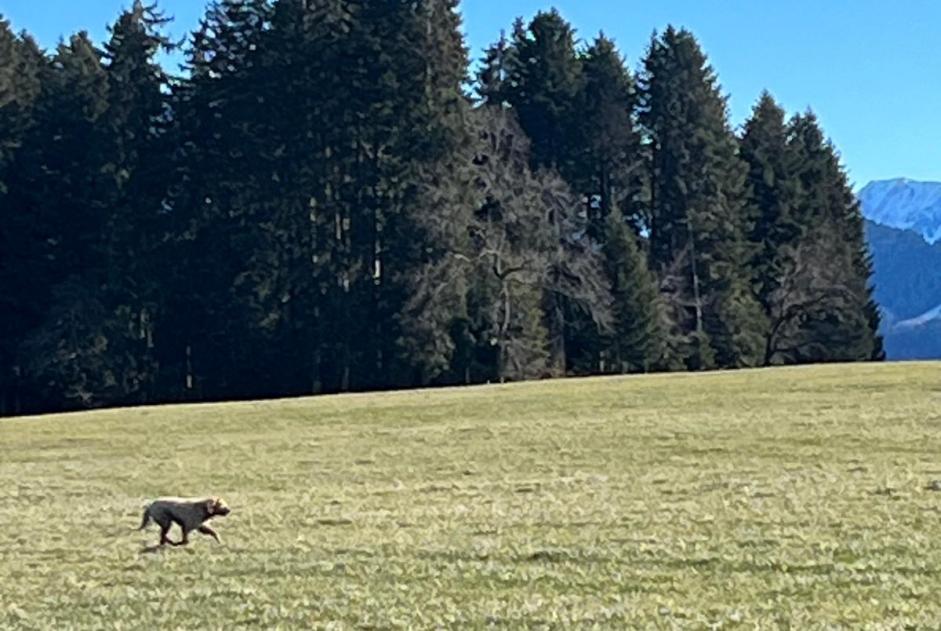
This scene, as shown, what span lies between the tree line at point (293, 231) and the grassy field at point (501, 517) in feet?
61.6

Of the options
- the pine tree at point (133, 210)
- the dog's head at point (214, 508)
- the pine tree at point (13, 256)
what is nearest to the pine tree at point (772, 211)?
the pine tree at point (133, 210)

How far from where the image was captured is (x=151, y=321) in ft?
193

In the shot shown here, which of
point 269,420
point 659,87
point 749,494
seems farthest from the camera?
point 659,87

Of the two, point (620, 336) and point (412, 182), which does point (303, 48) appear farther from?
point (620, 336)

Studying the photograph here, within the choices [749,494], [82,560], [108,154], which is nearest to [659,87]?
[108,154]

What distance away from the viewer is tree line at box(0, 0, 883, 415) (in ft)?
183

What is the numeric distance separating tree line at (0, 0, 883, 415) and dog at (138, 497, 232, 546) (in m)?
38.1

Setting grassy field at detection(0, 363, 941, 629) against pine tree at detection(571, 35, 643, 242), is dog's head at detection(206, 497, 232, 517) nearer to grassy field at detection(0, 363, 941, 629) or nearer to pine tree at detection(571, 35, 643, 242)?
grassy field at detection(0, 363, 941, 629)

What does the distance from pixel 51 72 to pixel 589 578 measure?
5486 centimetres

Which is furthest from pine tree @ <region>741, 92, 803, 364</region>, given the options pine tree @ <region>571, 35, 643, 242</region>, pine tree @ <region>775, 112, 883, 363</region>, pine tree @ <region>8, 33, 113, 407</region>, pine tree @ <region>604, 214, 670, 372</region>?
pine tree @ <region>8, 33, 113, 407</region>

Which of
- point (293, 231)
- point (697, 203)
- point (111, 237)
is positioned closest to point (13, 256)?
point (111, 237)

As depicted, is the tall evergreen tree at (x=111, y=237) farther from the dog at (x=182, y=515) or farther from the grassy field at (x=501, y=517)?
the dog at (x=182, y=515)

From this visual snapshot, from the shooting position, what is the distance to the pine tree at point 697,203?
65000 millimetres

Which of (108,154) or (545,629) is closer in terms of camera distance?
(545,629)
